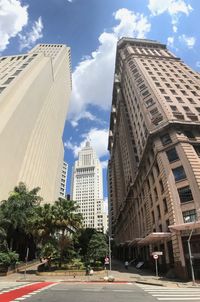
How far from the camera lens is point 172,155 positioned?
136 feet

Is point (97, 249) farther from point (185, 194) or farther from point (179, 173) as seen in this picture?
point (179, 173)

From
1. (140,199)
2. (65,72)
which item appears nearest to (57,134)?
(65,72)

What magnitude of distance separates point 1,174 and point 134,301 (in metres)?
47.2

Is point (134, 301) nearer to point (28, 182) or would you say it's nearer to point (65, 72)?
point (28, 182)

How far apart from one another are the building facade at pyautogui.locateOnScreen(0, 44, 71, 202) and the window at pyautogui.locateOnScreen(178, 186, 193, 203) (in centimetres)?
3686

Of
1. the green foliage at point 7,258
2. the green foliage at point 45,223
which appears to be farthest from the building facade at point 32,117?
the green foliage at point 7,258

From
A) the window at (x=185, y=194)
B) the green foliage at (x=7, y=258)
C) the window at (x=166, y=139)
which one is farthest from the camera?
the window at (x=166, y=139)

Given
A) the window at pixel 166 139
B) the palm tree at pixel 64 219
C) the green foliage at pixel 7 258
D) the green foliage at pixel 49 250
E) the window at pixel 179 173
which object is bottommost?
the green foliage at pixel 7 258

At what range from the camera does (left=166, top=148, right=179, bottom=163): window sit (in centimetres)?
4075

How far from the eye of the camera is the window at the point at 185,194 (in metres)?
36.2

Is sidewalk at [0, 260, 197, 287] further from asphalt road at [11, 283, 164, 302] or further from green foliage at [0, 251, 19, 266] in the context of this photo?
asphalt road at [11, 283, 164, 302]

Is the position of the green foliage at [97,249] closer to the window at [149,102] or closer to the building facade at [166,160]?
the building facade at [166,160]

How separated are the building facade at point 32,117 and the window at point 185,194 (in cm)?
3686

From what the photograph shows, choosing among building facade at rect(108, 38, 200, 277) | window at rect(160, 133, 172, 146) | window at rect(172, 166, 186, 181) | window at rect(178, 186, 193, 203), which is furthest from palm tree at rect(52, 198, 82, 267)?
window at rect(160, 133, 172, 146)
